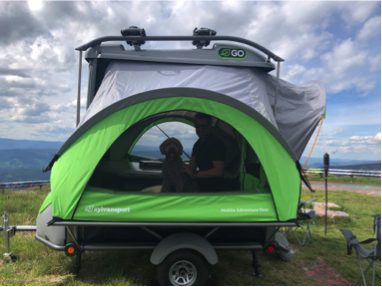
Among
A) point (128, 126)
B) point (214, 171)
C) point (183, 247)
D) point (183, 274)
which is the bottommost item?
point (183, 274)

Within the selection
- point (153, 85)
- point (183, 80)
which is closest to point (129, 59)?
point (153, 85)

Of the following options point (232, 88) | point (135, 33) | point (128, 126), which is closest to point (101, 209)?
point (128, 126)

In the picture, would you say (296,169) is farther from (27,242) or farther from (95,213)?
(27,242)

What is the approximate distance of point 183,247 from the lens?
10.2 ft

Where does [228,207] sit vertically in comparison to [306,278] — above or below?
above

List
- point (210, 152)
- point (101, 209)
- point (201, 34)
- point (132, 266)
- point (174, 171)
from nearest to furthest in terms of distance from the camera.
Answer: point (101, 209), point (174, 171), point (210, 152), point (132, 266), point (201, 34)

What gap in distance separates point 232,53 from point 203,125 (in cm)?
122

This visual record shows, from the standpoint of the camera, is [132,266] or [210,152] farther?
[132,266]

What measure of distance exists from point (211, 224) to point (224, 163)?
99 cm

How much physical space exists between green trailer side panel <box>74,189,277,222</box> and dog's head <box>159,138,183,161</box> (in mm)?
712

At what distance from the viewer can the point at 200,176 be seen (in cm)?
366

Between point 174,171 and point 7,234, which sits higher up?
point 174,171

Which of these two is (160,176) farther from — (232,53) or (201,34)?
(201,34)

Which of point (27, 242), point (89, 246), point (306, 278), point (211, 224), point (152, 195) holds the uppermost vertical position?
point (152, 195)
